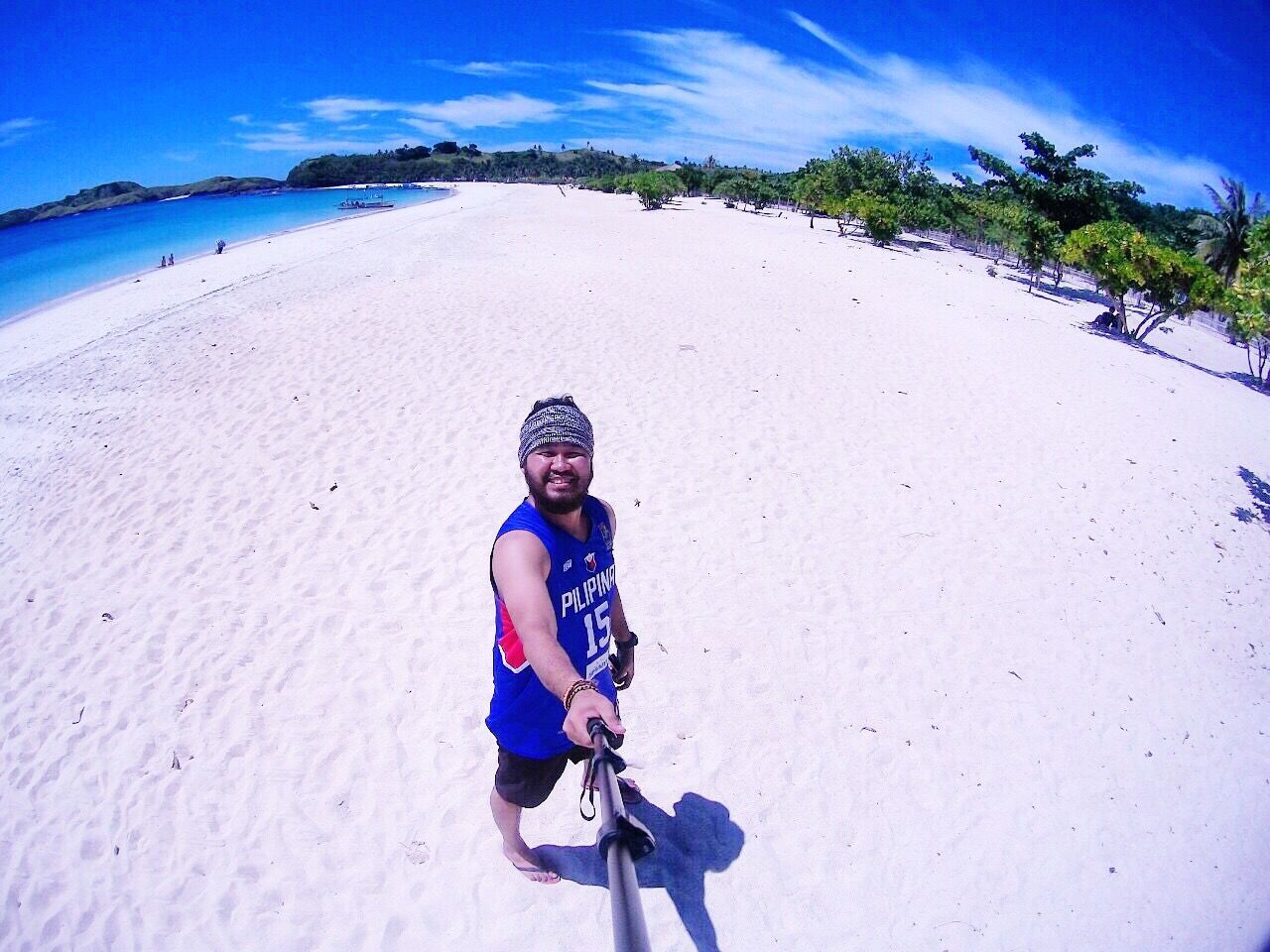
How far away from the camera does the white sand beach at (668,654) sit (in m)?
3.18

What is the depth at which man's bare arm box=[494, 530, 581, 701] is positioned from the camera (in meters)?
1.84

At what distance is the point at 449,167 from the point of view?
172 meters

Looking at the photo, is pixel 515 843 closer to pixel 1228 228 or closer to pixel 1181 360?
pixel 1181 360

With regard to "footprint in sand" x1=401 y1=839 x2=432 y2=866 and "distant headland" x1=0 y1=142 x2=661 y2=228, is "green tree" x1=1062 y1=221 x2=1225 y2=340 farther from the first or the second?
"distant headland" x1=0 y1=142 x2=661 y2=228

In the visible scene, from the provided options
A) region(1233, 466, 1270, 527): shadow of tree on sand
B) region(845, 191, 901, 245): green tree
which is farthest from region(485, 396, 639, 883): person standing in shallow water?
region(845, 191, 901, 245): green tree

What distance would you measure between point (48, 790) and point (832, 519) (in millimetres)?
6557

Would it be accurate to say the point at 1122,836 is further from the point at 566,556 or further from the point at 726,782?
the point at 566,556

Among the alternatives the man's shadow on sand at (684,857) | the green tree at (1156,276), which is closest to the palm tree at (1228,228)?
the green tree at (1156,276)

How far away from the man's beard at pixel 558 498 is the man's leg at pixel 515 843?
158 centimetres

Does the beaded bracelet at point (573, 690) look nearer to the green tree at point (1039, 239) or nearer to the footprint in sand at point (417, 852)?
the footprint in sand at point (417, 852)

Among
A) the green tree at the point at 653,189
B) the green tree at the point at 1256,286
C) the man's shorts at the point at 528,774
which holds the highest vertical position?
the green tree at the point at 653,189

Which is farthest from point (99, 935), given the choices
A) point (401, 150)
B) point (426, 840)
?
point (401, 150)

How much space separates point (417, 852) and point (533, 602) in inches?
93.2

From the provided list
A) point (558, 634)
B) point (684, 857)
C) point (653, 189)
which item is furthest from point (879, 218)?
point (558, 634)
